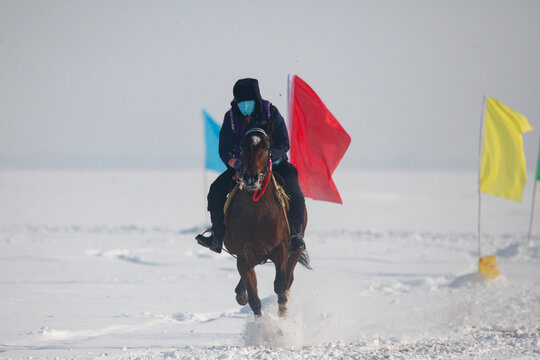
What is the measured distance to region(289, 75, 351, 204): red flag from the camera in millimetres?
9305

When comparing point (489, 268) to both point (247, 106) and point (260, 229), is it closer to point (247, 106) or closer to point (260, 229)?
point (260, 229)

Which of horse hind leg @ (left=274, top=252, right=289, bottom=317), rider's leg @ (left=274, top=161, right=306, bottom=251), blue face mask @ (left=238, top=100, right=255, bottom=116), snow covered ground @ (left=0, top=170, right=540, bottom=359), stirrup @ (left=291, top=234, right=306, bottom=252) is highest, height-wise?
blue face mask @ (left=238, top=100, right=255, bottom=116)

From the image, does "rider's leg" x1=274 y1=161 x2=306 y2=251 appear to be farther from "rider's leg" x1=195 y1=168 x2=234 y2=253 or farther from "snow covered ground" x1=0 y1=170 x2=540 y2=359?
"snow covered ground" x1=0 y1=170 x2=540 y2=359

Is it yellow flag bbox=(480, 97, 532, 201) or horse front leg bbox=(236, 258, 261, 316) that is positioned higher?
yellow flag bbox=(480, 97, 532, 201)

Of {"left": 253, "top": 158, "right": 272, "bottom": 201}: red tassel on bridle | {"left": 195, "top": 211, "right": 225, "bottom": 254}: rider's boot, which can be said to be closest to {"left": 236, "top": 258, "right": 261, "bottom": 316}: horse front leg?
{"left": 195, "top": 211, "right": 225, "bottom": 254}: rider's boot

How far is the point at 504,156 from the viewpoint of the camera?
46.3 ft

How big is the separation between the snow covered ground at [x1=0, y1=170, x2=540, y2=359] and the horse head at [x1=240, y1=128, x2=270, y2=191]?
1775mm

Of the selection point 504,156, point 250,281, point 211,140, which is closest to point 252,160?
point 250,281

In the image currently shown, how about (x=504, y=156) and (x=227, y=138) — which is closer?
(x=227, y=138)

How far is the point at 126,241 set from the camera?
73.0 feet

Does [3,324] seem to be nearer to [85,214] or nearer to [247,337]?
[247,337]

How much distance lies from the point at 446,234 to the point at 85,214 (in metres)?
20.5

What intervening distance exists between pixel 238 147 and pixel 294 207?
3.30 feet

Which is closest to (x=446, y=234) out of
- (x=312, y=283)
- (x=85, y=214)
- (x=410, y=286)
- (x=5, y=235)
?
(x=410, y=286)
